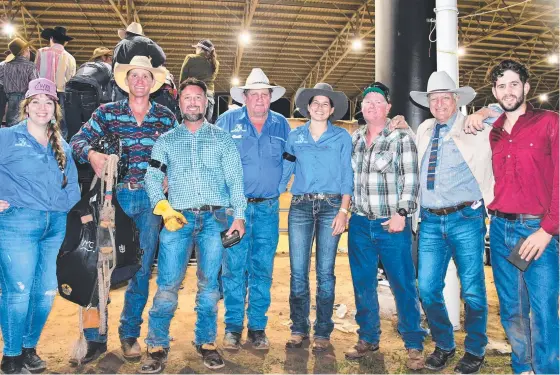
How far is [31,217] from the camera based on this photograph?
344 cm

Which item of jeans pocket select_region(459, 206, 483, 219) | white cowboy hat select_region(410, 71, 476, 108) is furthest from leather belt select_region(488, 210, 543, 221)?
white cowboy hat select_region(410, 71, 476, 108)

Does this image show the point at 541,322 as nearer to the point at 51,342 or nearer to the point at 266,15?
the point at 51,342

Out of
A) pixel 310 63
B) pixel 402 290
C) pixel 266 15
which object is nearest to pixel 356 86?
pixel 310 63

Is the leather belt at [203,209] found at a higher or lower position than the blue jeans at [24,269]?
higher

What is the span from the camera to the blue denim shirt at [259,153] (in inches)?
164

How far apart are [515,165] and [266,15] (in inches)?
545

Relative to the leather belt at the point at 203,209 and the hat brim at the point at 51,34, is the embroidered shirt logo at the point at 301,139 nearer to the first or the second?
the leather belt at the point at 203,209

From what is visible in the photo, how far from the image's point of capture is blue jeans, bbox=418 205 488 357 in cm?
359

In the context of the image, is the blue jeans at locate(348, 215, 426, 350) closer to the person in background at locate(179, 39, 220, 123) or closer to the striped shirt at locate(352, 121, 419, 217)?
the striped shirt at locate(352, 121, 419, 217)

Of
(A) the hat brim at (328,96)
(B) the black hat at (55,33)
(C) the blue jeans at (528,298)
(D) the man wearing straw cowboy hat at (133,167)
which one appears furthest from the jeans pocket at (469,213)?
(B) the black hat at (55,33)

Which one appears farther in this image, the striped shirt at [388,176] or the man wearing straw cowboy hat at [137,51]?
the man wearing straw cowboy hat at [137,51]

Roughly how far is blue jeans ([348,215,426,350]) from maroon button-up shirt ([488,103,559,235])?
94 cm

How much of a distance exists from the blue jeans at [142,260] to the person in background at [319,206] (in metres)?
1.27

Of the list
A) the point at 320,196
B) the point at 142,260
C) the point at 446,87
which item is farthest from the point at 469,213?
the point at 142,260
